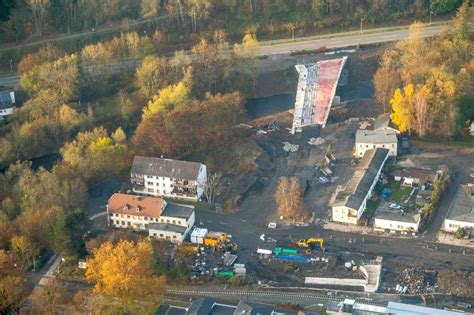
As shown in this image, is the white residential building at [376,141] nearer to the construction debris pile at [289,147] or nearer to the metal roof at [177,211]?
the construction debris pile at [289,147]

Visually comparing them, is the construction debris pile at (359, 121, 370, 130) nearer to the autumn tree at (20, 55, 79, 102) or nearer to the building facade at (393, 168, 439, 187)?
the building facade at (393, 168, 439, 187)

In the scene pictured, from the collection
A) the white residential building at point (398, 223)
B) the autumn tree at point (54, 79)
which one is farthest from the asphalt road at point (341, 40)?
the white residential building at point (398, 223)

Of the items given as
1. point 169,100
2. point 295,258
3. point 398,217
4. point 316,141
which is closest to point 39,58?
point 169,100

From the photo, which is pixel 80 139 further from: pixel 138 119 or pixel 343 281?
pixel 343 281

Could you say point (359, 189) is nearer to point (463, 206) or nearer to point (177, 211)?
point (463, 206)

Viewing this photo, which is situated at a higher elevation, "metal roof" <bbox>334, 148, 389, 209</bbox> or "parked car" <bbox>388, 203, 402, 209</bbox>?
"metal roof" <bbox>334, 148, 389, 209</bbox>

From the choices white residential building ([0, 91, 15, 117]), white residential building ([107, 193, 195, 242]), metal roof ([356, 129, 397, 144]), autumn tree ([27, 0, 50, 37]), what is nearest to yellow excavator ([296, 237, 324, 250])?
white residential building ([107, 193, 195, 242])
